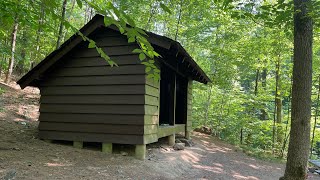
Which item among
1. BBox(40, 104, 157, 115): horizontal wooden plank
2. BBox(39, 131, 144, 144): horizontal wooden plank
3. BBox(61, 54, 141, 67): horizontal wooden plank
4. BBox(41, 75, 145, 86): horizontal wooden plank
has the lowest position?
BBox(39, 131, 144, 144): horizontal wooden plank

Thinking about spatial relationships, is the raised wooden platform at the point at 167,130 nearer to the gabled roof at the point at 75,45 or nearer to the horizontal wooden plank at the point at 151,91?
the horizontal wooden plank at the point at 151,91

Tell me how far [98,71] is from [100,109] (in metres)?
1.08

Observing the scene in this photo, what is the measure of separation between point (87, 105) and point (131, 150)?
1786 millimetres

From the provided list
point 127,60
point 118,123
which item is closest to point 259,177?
point 118,123

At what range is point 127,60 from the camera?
24.9ft

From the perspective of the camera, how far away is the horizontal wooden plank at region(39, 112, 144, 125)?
24.1 feet

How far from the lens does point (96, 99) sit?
25.9ft

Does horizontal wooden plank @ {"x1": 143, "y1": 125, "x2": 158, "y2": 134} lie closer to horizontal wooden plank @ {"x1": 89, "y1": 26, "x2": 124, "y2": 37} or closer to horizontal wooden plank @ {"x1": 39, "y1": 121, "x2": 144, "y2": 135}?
horizontal wooden plank @ {"x1": 39, "y1": 121, "x2": 144, "y2": 135}

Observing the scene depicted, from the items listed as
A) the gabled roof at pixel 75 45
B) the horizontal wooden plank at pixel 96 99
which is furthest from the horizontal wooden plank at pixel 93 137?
the gabled roof at pixel 75 45

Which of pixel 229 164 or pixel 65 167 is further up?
pixel 65 167

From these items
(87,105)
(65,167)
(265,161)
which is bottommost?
(265,161)

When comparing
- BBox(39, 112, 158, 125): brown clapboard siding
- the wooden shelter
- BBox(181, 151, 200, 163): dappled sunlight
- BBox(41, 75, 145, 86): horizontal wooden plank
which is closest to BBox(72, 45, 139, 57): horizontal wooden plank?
the wooden shelter

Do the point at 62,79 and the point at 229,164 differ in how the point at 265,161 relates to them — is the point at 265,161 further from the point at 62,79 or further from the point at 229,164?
Answer: the point at 62,79

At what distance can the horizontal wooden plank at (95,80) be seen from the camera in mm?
7457
